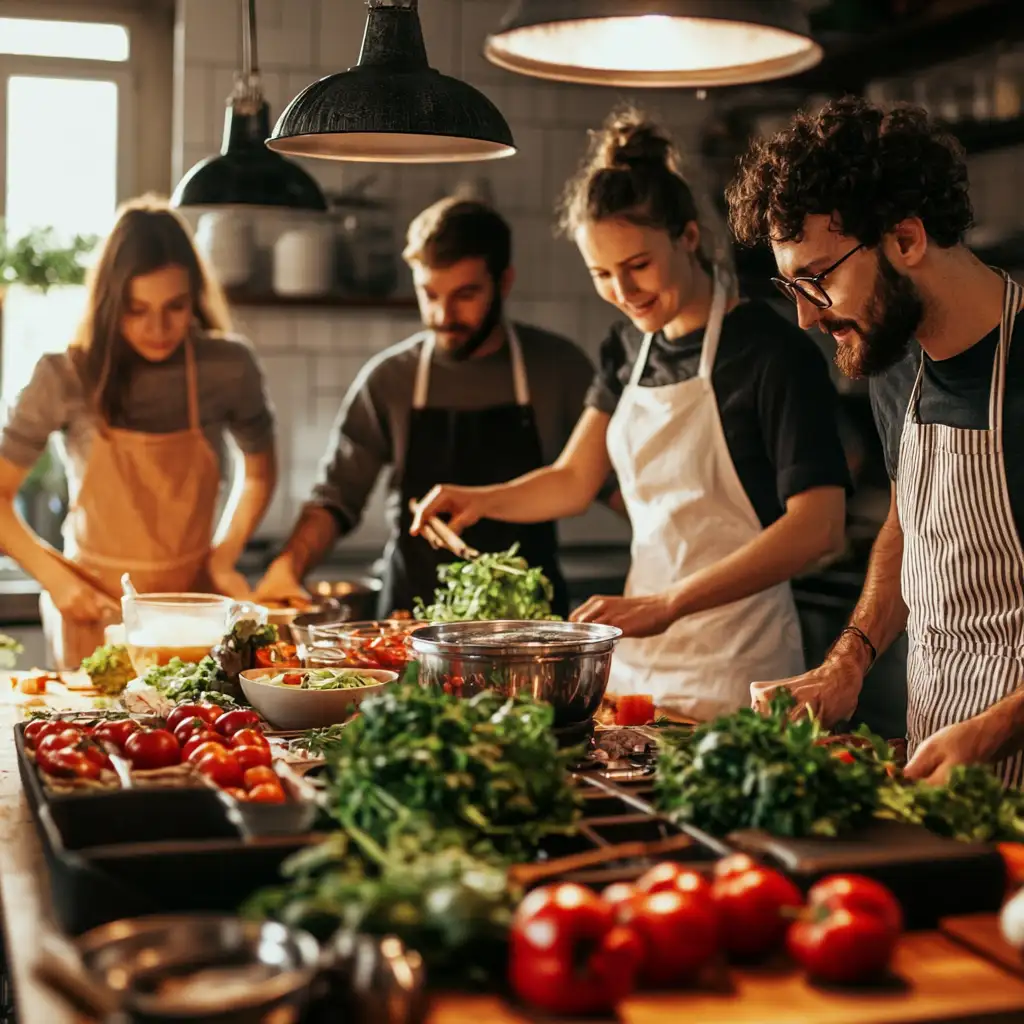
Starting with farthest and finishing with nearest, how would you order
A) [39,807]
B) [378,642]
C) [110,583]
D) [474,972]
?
[110,583]
[378,642]
[39,807]
[474,972]

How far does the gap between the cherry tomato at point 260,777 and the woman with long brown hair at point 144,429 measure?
1905 millimetres

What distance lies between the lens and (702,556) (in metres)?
3.58

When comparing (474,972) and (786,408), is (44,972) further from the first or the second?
(786,408)

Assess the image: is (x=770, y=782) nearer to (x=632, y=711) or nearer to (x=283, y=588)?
(x=632, y=711)

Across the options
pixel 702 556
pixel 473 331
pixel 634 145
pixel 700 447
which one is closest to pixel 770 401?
pixel 700 447

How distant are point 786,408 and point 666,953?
203cm

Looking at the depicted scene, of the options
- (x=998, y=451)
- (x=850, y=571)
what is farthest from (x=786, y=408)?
(x=850, y=571)

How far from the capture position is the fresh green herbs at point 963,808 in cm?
193

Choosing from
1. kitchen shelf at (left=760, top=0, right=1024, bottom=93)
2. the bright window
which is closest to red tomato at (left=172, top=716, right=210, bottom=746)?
kitchen shelf at (left=760, top=0, right=1024, bottom=93)

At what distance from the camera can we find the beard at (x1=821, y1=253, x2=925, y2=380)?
→ 253 cm

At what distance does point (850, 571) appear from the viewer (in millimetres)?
5203

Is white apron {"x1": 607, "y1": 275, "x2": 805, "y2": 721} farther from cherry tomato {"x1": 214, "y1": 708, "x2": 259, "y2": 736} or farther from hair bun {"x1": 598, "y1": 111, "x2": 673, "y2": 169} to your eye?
cherry tomato {"x1": 214, "y1": 708, "x2": 259, "y2": 736}

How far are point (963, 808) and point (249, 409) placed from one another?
118 inches

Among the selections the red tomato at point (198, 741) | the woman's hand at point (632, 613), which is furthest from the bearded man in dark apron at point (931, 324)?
the red tomato at point (198, 741)
